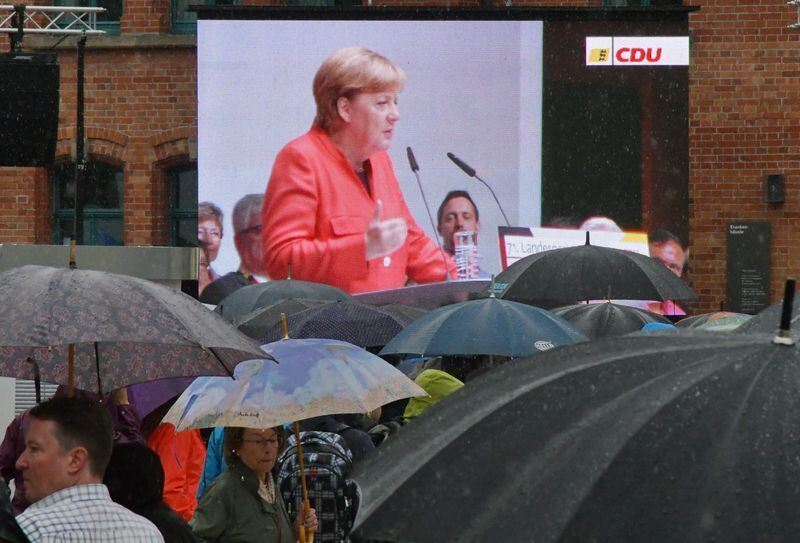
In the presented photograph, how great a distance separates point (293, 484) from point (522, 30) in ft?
42.5

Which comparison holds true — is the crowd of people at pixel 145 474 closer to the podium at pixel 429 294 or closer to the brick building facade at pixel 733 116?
the podium at pixel 429 294

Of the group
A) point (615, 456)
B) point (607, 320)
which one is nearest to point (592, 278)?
point (607, 320)

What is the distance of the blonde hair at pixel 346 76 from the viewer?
18.7m

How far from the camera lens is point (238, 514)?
18.5ft

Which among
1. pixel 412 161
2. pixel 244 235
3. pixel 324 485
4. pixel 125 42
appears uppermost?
pixel 125 42

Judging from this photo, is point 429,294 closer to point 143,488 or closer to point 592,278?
point 592,278

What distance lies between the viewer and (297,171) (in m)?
18.6

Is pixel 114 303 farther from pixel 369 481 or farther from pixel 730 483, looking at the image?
pixel 730 483

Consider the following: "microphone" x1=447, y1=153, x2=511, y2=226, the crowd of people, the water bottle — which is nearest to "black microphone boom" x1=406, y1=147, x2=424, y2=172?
"microphone" x1=447, y1=153, x2=511, y2=226

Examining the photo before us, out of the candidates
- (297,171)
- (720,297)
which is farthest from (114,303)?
(720,297)

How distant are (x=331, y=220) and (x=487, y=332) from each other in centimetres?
984

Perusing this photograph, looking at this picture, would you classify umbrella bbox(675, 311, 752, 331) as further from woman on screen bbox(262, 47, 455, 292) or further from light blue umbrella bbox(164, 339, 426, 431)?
woman on screen bbox(262, 47, 455, 292)

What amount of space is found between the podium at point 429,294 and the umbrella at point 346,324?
7571 mm

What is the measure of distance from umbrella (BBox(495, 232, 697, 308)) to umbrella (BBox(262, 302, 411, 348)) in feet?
2.98
